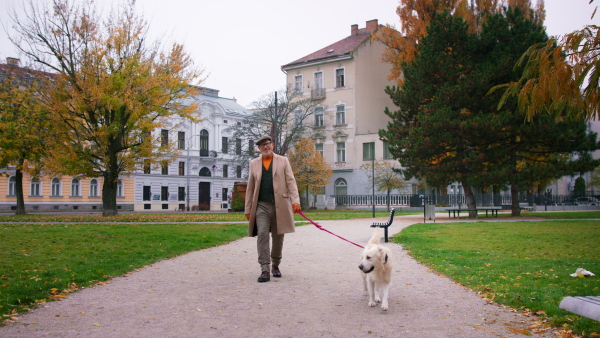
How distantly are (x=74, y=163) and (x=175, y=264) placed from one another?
733 inches

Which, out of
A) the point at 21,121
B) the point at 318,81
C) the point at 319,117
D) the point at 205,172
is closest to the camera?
the point at 21,121

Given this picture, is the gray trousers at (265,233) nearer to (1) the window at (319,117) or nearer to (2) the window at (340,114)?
(2) the window at (340,114)

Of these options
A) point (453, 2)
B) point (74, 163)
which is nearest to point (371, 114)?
point (453, 2)

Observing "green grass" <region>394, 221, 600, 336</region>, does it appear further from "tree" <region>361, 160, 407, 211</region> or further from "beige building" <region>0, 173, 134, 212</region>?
"beige building" <region>0, 173, 134, 212</region>

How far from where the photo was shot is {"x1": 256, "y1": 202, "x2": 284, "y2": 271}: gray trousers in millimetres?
7840

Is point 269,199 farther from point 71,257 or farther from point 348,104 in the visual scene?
point 348,104

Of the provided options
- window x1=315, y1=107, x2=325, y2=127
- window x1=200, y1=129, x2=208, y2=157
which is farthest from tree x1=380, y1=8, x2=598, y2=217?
window x1=200, y1=129, x2=208, y2=157

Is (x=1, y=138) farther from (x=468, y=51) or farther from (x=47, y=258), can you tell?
(x=468, y=51)

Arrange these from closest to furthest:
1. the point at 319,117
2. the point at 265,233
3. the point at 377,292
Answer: the point at 377,292
the point at 265,233
the point at 319,117

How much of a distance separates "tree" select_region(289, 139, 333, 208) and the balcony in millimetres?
8760

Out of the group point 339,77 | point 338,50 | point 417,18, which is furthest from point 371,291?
point 338,50

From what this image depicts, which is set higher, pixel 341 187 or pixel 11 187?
pixel 11 187

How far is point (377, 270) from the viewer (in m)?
5.99

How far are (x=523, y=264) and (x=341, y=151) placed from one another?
139 feet
